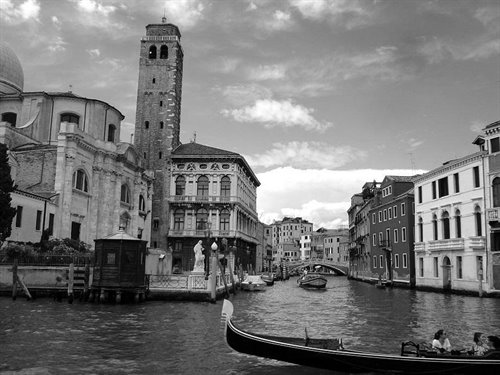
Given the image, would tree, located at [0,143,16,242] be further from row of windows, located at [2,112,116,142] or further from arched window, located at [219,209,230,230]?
arched window, located at [219,209,230,230]

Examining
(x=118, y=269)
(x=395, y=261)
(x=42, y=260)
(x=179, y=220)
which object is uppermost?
(x=179, y=220)

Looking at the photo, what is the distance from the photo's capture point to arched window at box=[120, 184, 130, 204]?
42.9 m

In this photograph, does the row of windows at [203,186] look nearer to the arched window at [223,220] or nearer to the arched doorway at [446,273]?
the arched window at [223,220]

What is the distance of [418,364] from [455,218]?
90.3 feet

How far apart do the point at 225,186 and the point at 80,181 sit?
16.7 meters

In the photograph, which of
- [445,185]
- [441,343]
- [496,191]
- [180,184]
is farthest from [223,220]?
[441,343]

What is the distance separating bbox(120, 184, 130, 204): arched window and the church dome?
40.7 ft

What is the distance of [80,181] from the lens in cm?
3750

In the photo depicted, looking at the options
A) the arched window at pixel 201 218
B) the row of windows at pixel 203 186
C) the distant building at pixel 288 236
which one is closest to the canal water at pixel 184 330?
the arched window at pixel 201 218

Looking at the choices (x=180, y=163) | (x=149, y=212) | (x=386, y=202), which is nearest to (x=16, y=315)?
(x=149, y=212)

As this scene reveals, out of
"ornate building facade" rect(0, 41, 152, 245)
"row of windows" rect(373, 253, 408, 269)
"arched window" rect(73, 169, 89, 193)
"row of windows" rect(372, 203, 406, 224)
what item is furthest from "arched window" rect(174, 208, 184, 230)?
"row of windows" rect(373, 253, 408, 269)

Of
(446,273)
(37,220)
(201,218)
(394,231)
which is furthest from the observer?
(201,218)

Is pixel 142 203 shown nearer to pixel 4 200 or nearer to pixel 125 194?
pixel 125 194

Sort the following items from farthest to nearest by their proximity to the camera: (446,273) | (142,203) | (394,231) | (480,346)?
1. (142,203)
2. (394,231)
3. (446,273)
4. (480,346)
